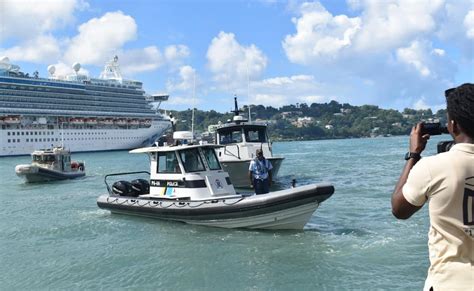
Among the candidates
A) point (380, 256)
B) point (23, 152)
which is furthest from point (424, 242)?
point (23, 152)

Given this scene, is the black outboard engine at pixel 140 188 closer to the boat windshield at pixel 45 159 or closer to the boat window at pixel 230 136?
the boat window at pixel 230 136

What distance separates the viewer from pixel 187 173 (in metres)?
13.7

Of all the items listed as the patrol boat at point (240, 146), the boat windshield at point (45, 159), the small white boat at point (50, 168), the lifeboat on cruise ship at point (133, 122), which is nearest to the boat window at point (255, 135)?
the patrol boat at point (240, 146)

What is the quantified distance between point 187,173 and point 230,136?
9343 millimetres

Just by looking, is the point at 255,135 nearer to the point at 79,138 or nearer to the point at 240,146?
the point at 240,146

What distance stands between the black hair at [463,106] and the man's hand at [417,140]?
0.76 ft

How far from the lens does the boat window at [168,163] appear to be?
14.1 meters

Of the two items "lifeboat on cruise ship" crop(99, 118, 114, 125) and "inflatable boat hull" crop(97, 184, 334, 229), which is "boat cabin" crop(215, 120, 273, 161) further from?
"lifeboat on cruise ship" crop(99, 118, 114, 125)

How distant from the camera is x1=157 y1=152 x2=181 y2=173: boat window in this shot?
14.1 metres

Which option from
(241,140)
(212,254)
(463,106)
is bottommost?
(212,254)

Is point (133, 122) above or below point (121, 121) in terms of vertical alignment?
below

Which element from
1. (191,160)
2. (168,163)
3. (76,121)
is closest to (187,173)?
(191,160)

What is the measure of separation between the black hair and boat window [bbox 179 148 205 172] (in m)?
11.5

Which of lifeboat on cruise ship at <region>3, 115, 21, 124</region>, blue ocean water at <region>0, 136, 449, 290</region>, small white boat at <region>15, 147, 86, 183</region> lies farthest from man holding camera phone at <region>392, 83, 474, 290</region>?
lifeboat on cruise ship at <region>3, 115, 21, 124</region>
